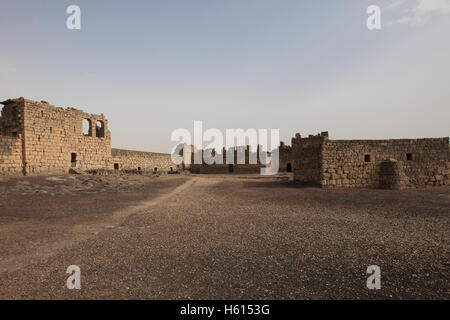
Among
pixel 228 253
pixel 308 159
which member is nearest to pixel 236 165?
pixel 308 159

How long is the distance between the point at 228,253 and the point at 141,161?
31.6 meters

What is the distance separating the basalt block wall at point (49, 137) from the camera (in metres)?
16.1

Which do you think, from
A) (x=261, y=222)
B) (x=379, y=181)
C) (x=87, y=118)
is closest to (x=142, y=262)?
(x=261, y=222)

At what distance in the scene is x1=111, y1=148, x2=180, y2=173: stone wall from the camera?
29.0 meters

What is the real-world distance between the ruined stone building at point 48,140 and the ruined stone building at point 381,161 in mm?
20724

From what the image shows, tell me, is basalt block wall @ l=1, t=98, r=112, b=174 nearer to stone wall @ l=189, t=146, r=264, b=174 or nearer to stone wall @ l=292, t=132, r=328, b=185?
stone wall @ l=189, t=146, r=264, b=174

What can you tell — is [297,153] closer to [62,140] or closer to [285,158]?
[285,158]

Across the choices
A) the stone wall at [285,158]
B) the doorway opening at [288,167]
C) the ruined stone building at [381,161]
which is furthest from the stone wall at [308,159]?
the doorway opening at [288,167]

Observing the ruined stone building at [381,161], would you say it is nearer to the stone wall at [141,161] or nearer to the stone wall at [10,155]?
the stone wall at [141,161]

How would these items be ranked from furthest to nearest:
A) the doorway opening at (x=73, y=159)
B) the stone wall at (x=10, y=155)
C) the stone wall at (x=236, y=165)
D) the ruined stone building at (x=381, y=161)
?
1. the stone wall at (x=236, y=165)
2. the doorway opening at (x=73, y=159)
3. the stone wall at (x=10, y=155)
4. the ruined stone building at (x=381, y=161)

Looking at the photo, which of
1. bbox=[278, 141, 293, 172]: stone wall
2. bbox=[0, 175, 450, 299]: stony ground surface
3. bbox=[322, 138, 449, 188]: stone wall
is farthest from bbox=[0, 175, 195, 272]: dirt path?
bbox=[278, 141, 293, 172]: stone wall

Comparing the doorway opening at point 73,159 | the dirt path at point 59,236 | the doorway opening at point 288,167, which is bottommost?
the dirt path at point 59,236

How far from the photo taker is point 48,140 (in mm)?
17703

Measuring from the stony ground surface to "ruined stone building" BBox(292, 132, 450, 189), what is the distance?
6.53 m
